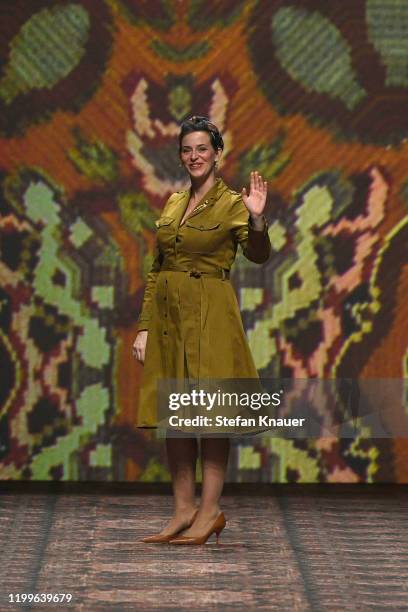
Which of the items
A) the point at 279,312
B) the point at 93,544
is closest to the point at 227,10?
the point at 279,312

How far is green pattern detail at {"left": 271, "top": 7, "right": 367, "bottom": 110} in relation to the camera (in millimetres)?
5805

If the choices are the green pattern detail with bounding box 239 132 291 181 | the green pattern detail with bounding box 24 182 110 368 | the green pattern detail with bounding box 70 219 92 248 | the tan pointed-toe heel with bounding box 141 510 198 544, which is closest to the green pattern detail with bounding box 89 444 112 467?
the green pattern detail with bounding box 24 182 110 368

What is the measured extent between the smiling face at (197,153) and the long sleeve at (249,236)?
0.15 m

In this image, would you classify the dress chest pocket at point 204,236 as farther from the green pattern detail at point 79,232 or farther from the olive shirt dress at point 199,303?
the green pattern detail at point 79,232

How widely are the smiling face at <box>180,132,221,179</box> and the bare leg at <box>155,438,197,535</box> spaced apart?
816mm

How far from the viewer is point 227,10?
580cm

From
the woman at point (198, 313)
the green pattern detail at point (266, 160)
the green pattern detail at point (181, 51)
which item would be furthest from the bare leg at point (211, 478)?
the green pattern detail at point (181, 51)

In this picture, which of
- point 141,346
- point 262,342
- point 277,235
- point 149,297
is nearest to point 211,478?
point 141,346

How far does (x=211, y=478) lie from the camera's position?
4.45m

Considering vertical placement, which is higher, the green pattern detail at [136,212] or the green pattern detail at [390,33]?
the green pattern detail at [390,33]

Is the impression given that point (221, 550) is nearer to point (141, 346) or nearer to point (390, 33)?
point (141, 346)

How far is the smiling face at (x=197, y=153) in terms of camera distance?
14.6 feet

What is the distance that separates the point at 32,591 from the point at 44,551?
689 millimetres

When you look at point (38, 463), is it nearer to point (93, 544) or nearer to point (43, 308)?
point (43, 308)
